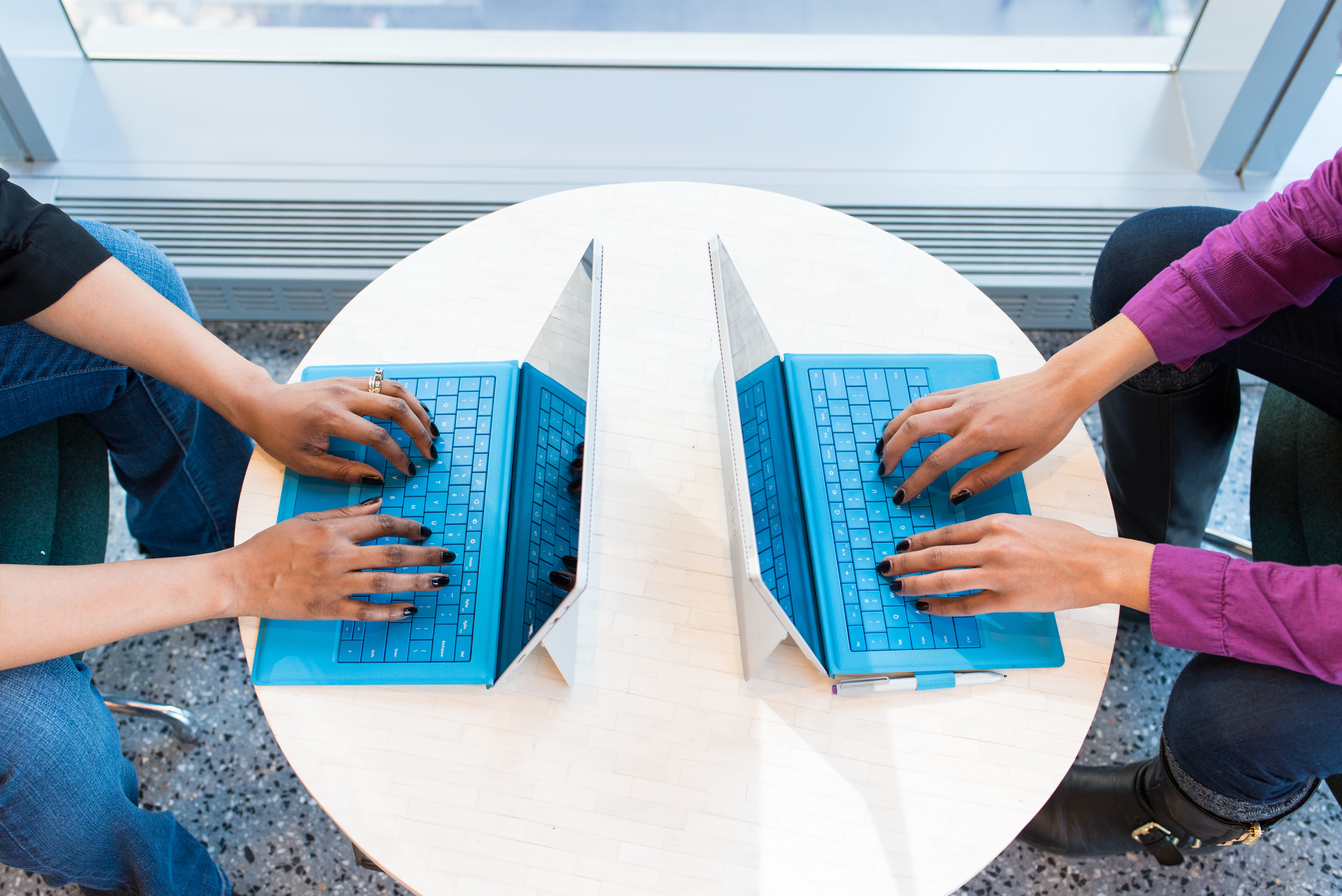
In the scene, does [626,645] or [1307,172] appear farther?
[1307,172]

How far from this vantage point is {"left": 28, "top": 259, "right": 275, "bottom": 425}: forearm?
1.02 meters

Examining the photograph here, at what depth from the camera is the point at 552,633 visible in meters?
0.85

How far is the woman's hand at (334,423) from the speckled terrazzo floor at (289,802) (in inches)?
29.4

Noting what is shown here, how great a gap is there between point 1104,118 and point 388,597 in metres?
1.73

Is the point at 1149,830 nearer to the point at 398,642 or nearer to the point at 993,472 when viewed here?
the point at 993,472

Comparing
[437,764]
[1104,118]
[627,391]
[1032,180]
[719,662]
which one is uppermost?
[1104,118]

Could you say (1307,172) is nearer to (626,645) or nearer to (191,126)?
(626,645)

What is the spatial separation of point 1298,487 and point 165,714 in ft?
5.53

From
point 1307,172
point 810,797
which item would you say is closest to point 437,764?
point 810,797

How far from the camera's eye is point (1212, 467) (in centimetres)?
131

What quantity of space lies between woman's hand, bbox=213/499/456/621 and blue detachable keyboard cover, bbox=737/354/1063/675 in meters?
0.36

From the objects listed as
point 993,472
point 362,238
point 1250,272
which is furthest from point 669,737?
point 362,238

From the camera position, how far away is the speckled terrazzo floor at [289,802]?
144 cm

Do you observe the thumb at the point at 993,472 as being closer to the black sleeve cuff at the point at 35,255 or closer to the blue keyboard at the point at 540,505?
the blue keyboard at the point at 540,505
